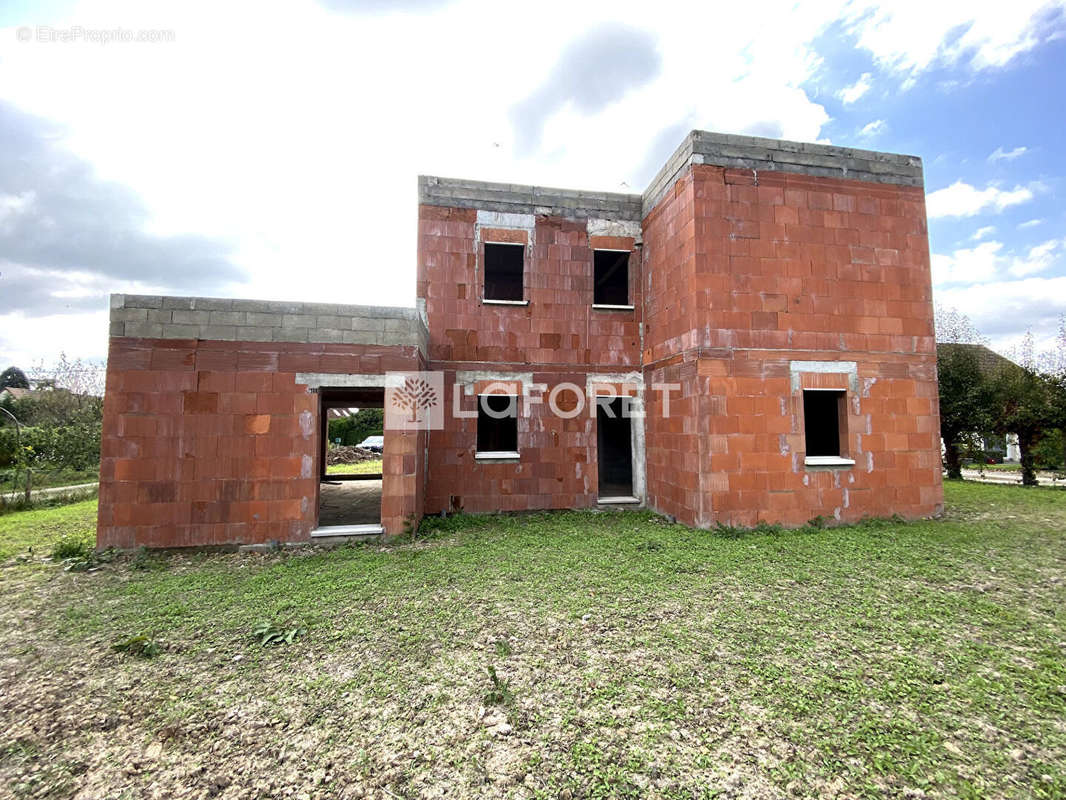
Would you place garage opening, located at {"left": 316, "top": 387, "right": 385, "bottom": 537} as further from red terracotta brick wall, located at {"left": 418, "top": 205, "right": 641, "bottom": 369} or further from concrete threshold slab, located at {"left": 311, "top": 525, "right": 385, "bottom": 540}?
red terracotta brick wall, located at {"left": 418, "top": 205, "right": 641, "bottom": 369}

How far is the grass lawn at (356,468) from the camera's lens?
1795 centimetres

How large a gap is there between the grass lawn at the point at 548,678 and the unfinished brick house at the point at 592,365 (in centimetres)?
151

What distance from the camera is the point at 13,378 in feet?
114

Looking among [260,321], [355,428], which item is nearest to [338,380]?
[260,321]

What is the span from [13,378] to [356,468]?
36.9m

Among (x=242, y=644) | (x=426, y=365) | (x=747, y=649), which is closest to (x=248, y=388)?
(x=426, y=365)

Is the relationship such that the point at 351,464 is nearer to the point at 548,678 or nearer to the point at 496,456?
the point at 496,456

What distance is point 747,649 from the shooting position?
3.53 meters

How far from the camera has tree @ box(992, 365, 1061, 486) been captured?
11781 millimetres

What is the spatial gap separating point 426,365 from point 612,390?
3.85 meters

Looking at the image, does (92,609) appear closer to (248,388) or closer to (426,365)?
(248,388)

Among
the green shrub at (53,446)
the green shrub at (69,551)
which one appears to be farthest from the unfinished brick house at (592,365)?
the green shrub at (53,446)

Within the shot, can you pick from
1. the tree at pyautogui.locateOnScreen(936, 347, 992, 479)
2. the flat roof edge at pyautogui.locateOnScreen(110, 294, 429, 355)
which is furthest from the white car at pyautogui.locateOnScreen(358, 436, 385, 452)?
the tree at pyautogui.locateOnScreen(936, 347, 992, 479)

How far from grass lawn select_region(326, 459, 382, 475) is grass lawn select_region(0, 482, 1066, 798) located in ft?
39.6
